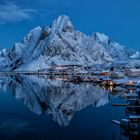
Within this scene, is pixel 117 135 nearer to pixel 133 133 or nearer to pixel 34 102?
pixel 133 133

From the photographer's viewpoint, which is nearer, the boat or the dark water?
the boat

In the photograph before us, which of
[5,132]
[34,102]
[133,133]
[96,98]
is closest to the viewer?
[133,133]

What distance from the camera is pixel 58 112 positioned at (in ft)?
159

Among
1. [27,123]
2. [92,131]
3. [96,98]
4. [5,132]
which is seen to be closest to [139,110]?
[92,131]

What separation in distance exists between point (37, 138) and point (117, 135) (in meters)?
7.26

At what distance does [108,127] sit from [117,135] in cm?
420

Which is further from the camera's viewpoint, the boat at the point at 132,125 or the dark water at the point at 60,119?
the dark water at the point at 60,119

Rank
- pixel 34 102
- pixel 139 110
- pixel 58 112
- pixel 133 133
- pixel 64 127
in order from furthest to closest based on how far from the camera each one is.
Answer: pixel 34 102 < pixel 58 112 < pixel 139 110 < pixel 64 127 < pixel 133 133

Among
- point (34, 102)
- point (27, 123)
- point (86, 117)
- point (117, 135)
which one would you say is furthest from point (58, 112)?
point (117, 135)

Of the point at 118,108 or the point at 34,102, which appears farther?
the point at 34,102

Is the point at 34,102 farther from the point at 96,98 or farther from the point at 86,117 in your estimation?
the point at 86,117

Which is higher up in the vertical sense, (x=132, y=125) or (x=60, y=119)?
(x=60, y=119)

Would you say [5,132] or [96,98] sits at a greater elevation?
Answer: [96,98]

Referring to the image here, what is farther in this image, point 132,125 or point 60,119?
point 60,119
